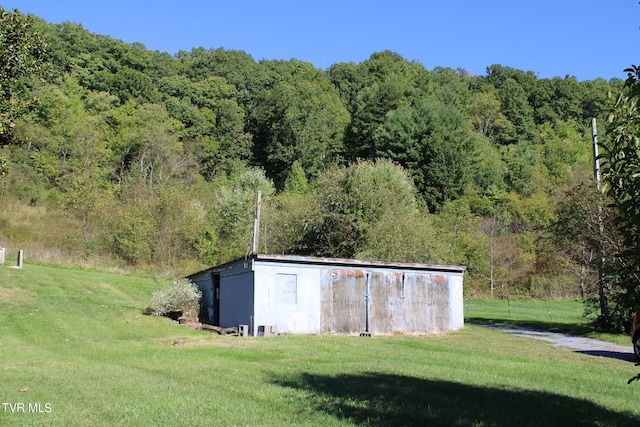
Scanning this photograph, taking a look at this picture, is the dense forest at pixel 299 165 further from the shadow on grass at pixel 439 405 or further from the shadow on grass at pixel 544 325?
the shadow on grass at pixel 439 405

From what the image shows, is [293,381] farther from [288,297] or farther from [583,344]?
[583,344]

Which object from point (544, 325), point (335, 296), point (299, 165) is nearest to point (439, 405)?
point (335, 296)

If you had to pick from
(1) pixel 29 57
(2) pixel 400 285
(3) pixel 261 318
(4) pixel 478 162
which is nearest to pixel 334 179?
(2) pixel 400 285

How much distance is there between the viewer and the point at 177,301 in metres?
25.3

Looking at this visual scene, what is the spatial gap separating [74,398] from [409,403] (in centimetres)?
445

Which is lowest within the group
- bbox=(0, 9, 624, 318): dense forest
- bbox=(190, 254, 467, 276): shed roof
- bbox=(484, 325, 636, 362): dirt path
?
bbox=(484, 325, 636, 362): dirt path

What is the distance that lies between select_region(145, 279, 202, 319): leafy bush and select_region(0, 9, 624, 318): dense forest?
862cm

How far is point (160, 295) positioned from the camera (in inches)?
990

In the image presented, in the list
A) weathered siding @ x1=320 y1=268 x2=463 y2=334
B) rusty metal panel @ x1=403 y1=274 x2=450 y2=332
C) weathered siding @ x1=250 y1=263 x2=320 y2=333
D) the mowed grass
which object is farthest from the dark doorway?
rusty metal panel @ x1=403 y1=274 x2=450 y2=332

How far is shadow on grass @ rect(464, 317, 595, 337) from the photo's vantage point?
23.7 metres

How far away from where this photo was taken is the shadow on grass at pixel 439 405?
270 inches

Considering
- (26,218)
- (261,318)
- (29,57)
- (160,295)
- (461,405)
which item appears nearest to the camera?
(461,405)

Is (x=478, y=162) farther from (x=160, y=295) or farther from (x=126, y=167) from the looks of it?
(x=160, y=295)

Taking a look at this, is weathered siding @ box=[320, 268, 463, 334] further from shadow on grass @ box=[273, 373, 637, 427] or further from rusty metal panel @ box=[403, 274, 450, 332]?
shadow on grass @ box=[273, 373, 637, 427]
